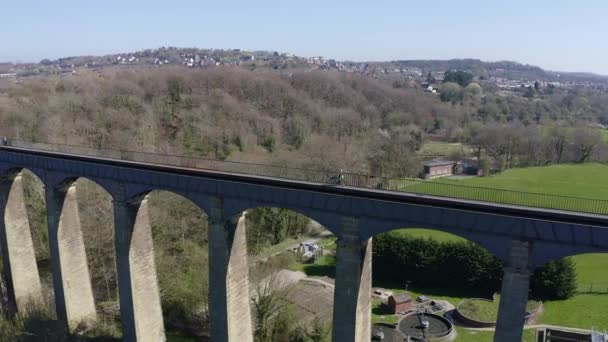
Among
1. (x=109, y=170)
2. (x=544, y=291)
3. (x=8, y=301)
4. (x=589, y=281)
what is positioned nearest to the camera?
(x=109, y=170)

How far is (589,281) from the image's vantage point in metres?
29.0

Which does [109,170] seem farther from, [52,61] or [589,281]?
[52,61]

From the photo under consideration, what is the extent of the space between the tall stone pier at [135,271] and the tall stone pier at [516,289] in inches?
511

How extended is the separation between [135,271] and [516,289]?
13494 mm

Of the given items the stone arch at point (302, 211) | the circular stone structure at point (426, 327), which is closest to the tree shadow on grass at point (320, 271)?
the circular stone structure at point (426, 327)

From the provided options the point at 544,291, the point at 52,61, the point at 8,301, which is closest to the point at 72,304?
the point at 8,301

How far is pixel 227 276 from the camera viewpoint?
1522cm

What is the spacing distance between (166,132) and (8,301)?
81.2ft

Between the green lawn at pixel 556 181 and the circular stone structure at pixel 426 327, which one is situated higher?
the green lawn at pixel 556 181

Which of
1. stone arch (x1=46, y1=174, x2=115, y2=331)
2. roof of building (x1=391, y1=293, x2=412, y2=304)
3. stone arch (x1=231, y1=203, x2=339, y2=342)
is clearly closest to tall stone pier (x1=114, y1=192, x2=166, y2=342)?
stone arch (x1=46, y1=174, x2=115, y2=331)

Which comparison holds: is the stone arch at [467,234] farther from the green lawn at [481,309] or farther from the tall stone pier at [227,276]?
the green lawn at [481,309]

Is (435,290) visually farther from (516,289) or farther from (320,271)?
(516,289)

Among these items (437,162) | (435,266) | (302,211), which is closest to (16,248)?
A: (302,211)

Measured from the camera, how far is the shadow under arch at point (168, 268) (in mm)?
17562
